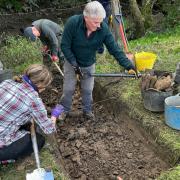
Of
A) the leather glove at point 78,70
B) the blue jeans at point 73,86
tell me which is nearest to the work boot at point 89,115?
the blue jeans at point 73,86

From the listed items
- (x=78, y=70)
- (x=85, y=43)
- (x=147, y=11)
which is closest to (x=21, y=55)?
(x=78, y=70)

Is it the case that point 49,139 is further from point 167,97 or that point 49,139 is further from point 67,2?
point 67,2

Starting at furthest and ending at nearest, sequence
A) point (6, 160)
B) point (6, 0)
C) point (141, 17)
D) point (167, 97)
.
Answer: point (6, 0)
point (141, 17)
point (167, 97)
point (6, 160)

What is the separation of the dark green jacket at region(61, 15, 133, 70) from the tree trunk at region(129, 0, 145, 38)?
173 inches

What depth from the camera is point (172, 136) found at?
4.44 metres

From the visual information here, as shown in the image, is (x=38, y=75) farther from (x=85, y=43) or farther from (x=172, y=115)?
(x=172, y=115)

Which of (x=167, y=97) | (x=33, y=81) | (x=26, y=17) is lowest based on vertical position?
(x=26, y=17)

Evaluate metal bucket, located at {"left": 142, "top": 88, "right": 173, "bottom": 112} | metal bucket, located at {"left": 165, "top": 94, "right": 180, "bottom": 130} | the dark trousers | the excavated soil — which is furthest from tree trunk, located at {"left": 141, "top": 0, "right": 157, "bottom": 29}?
the dark trousers

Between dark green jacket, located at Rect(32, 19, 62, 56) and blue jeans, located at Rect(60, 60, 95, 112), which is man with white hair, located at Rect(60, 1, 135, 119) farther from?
dark green jacket, located at Rect(32, 19, 62, 56)

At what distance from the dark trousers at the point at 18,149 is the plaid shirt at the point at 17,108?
83 mm

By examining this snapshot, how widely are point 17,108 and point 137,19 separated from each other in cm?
631

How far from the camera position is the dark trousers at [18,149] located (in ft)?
12.7

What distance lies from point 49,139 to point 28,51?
2.68m

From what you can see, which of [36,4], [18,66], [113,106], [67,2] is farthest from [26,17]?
[113,106]
